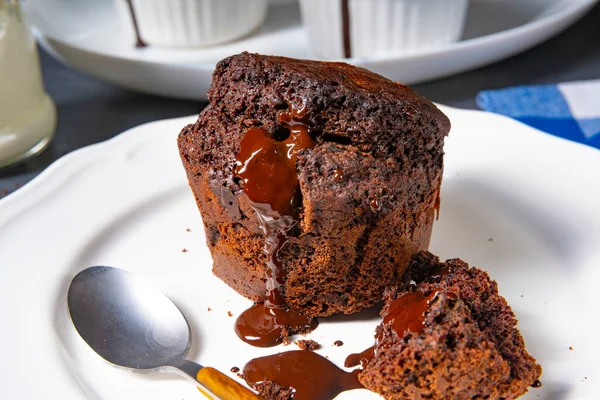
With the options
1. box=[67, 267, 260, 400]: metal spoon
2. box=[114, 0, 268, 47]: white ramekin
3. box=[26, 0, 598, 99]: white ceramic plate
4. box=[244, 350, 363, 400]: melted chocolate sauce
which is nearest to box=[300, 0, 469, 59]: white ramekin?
box=[26, 0, 598, 99]: white ceramic plate

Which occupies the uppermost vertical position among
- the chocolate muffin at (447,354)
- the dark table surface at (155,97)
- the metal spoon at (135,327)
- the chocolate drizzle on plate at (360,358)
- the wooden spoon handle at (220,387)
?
the chocolate muffin at (447,354)

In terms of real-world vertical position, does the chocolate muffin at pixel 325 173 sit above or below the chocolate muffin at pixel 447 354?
above

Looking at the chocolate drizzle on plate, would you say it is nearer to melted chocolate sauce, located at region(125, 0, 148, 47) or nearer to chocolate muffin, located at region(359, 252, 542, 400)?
chocolate muffin, located at region(359, 252, 542, 400)

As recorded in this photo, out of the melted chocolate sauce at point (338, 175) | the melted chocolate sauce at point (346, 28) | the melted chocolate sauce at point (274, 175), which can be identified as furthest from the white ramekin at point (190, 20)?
the melted chocolate sauce at point (338, 175)

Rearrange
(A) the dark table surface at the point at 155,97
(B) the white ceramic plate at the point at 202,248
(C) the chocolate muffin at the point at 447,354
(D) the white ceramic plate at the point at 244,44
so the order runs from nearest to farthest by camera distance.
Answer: (C) the chocolate muffin at the point at 447,354 < (B) the white ceramic plate at the point at 202,248 < (D) the white ceramic plate at the point at 244,44 < (A) the dark table surface at the point at 155,97

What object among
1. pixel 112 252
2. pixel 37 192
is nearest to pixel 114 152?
pixel 37 192

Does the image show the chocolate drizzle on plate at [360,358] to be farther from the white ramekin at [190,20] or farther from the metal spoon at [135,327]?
the white ramekin at [190,20]

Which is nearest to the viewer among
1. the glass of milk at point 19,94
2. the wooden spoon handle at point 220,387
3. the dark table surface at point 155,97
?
the wooden spoon handle at point 220,387
